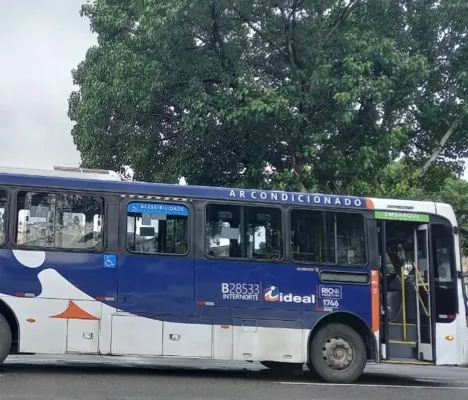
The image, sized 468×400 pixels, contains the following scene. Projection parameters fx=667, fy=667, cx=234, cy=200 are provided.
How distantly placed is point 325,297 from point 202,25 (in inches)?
266

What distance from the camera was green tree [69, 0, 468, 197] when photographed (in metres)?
14.4

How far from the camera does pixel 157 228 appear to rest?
411 inches

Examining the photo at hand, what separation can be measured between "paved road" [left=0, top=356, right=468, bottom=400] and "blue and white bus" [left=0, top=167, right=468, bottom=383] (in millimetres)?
428

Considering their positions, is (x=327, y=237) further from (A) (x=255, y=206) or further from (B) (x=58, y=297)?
(B) (x=58, y=297)

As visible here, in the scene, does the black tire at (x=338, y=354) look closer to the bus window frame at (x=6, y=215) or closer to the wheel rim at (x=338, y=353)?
the wheel rim at (x=338, y=353)

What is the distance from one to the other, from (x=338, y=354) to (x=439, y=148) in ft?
26.7

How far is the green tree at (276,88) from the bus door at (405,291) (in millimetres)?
3703

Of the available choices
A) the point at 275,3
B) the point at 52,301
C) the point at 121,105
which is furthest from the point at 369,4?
the point at 52,301

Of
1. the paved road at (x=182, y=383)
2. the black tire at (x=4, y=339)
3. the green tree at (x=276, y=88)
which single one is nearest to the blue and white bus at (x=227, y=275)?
the black tire at (x=4, y=339)

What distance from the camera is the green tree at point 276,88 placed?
1443cm

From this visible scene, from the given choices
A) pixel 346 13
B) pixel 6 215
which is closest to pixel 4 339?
pixel 6 215

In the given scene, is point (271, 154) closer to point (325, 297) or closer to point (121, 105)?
point (121, 105)

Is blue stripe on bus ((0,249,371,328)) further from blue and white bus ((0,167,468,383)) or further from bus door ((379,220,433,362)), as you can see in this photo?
bus door ((379,220,433,362))

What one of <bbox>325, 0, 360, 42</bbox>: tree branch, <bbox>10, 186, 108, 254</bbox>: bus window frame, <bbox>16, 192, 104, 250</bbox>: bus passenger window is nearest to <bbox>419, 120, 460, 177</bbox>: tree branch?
<bbox>325, 0, 360, 42</bbox>: tree branch
